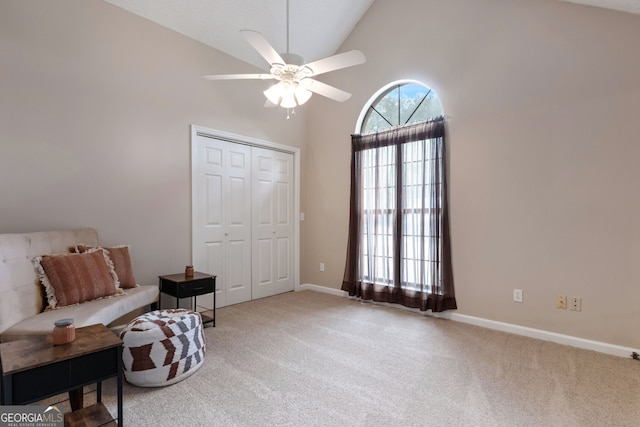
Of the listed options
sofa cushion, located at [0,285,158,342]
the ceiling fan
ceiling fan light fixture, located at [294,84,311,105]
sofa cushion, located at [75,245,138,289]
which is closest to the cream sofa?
sofa cushion, located at [0,285,158,342]

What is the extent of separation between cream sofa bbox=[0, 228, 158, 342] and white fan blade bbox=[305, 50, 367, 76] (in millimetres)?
2279

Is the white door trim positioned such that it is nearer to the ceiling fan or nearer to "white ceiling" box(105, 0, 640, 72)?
"white ceiling" box(105, 0, 640, 72)

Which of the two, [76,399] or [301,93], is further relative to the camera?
[301,93]

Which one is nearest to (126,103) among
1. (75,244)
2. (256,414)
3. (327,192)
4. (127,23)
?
(127,23)

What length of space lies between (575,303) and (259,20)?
429 cm

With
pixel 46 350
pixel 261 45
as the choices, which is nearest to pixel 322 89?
pixel 261 45

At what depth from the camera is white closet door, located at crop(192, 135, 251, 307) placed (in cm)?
365

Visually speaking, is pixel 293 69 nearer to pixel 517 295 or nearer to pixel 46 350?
pixel 46 350

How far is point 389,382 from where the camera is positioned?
2.17m

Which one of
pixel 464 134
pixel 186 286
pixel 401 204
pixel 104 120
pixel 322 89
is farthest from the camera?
pixel 401 204

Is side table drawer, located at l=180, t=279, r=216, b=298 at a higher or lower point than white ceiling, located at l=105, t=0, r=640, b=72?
lower

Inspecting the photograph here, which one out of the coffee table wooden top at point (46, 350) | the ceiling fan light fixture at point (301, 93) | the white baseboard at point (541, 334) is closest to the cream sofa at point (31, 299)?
the coffee table wooden top at point (46, 350)

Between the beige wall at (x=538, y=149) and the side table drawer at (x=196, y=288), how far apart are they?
262cm

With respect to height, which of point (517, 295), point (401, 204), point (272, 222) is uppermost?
point (401, 204)
